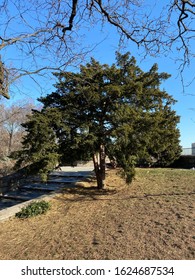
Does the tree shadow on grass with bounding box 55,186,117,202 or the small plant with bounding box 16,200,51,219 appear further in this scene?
the tree shadow on grass with bounding box 55,186,117,202

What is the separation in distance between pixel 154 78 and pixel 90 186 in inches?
138

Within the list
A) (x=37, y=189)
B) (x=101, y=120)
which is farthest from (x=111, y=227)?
(x=37, y=189)

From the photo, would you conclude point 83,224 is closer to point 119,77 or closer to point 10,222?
point 10,222

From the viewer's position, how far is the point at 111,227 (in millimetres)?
4859

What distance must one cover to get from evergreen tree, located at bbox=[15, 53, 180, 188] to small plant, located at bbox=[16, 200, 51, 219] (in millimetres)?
714

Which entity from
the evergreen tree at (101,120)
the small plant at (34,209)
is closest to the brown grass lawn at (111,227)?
the small plant at (34,209)

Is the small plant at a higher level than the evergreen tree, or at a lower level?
lower

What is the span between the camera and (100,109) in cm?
737

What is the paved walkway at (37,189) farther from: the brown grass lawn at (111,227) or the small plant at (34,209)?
the brown grass lawn at (111,227)

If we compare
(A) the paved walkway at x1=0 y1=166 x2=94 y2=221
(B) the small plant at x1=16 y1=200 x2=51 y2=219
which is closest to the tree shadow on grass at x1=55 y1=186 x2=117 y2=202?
(A) the paved walkway at x1=0 y1=166 x2=94 y2=221

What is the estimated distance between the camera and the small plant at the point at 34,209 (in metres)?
6.10

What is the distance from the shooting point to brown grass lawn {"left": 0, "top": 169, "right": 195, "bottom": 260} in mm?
3902

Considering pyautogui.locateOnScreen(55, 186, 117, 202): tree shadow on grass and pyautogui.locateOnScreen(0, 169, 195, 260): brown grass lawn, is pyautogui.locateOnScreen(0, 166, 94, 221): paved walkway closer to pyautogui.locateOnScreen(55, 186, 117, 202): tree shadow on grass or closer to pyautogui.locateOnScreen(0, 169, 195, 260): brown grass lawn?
pyautogui.locateOnScreen(55, 186, 117, 202): tree shadow on grass
